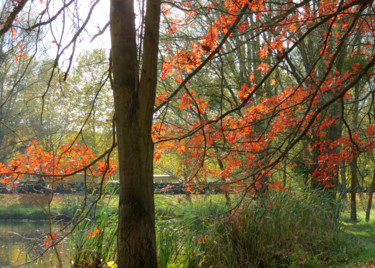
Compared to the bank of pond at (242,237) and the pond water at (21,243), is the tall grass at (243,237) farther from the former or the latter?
the pond water at (21,243)

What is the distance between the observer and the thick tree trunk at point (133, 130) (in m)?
2.53

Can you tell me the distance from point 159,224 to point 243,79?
5.11m

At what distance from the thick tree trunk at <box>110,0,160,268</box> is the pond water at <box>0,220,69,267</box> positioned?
4.22 metres

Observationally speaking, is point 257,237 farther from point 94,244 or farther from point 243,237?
point 94,244

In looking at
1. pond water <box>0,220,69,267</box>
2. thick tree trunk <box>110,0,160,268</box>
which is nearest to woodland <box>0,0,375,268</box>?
thick tree trunk <box>110,0,160,268</box>

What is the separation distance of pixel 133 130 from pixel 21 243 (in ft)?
29.8

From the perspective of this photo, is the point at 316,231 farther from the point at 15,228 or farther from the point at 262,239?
the point at 15,228

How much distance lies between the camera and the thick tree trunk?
253 centimetres

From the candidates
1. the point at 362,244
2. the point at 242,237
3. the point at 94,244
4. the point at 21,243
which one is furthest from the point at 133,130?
the point at 21,243

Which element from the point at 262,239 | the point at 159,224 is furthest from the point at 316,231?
the point at 159,224

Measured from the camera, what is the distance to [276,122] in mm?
6293

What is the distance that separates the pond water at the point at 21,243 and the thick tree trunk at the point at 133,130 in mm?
4222

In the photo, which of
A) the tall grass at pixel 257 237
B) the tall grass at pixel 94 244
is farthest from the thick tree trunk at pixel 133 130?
the tall grass at pixel 94 244

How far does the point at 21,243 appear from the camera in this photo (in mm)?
10266
